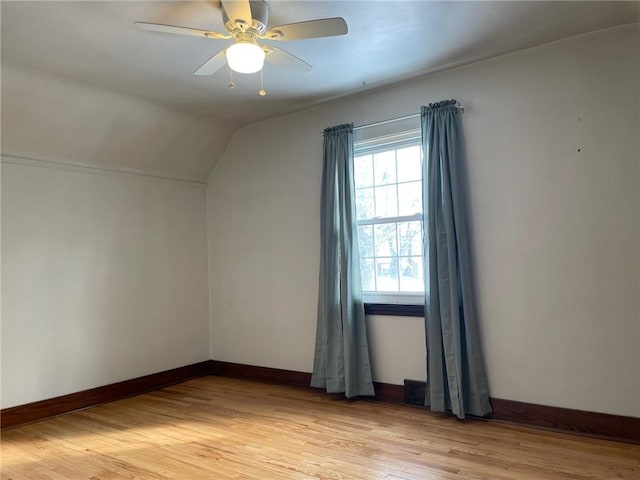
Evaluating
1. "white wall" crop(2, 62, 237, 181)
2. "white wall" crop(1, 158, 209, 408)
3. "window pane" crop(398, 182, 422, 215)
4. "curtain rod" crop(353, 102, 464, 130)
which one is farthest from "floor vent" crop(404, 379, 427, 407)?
"white wall" crop(2, 62, 237, 181)

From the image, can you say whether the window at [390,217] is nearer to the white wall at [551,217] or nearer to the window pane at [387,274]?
the window pane at [387,274]

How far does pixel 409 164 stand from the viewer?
3.91 m

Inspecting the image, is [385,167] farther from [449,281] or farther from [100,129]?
[100,129]

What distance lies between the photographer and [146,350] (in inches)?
180

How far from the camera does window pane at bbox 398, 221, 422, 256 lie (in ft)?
12.6

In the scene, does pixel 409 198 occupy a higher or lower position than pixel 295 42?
lower

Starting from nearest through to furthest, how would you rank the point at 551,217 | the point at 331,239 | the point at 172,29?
the point at 172,29
the point at 551,217
the point at 331,239

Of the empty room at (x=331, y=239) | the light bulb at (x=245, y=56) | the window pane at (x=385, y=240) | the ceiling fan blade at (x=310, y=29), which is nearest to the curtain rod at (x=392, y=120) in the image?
the empty room at (x=331, y=239)

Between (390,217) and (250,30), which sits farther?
(390,217)

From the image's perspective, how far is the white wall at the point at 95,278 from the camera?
3.71 meters

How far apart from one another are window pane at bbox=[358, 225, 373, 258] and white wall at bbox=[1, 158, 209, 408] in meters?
2.02

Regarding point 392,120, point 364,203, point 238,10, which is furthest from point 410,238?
point 238,10

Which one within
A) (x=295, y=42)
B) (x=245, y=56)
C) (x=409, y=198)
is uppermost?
(x=295, y=42)

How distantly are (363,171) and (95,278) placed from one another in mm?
2668
